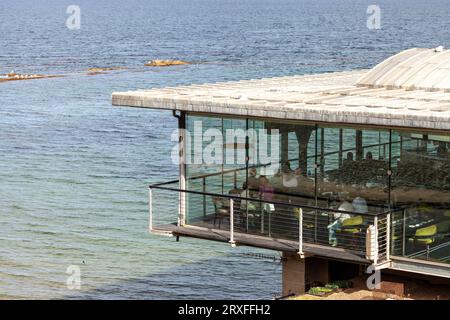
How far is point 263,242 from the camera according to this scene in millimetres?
30688

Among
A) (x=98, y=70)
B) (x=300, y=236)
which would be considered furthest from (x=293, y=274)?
(x=98, y=70)

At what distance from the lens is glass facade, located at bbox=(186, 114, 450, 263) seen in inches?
1136

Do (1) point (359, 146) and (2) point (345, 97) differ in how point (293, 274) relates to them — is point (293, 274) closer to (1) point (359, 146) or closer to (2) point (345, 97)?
(1) point (359, 146)

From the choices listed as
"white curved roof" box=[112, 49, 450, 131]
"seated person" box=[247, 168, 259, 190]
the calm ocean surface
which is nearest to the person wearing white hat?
"white curved roof" box=[112, 49, 450, 131]

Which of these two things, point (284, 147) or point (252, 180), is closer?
point (284, 147)

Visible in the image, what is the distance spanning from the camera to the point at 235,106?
100 ft

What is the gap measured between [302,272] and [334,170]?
2789 mm

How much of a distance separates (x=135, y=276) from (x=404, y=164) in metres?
17.7

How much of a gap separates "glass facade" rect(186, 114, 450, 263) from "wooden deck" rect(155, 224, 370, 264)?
A: 382 mm

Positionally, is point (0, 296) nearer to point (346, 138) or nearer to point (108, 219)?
point (108, 219)

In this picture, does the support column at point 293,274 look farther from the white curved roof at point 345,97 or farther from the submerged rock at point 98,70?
the submerged rock at point 98,70

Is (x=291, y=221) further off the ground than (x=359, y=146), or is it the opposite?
(x=359, y=146)

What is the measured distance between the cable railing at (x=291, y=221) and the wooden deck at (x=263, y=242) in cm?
9

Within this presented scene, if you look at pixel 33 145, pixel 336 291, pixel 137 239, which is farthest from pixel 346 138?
pixel 33 145
